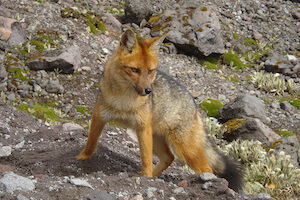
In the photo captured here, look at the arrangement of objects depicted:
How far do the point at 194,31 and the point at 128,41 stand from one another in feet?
29.3

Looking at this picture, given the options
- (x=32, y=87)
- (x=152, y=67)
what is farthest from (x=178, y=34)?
(x=152, y=67)

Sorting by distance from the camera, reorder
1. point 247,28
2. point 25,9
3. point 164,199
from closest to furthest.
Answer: point 164,199
point 25,9
point 247,28

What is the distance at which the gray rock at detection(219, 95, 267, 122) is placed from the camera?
9.48 metres

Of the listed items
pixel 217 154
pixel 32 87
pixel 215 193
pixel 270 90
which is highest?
pixel 215 193

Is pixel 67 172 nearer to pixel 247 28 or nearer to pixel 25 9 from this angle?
pixel 25 9

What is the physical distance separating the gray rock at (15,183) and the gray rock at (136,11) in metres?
11.1

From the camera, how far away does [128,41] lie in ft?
15.3

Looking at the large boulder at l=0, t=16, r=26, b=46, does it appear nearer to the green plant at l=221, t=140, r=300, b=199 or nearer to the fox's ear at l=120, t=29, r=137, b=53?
the fox's ear at l=120, t=29, r=137, b=53

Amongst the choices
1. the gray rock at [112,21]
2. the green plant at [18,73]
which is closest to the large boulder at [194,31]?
the gray rock at [112,21]

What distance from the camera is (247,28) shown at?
1673cm

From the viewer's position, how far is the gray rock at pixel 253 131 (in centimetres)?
865

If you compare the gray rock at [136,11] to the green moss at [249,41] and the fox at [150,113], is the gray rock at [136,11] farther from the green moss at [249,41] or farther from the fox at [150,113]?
the fox at [150,113]

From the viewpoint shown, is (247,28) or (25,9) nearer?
(25,9)

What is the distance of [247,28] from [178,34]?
18.1 feet
